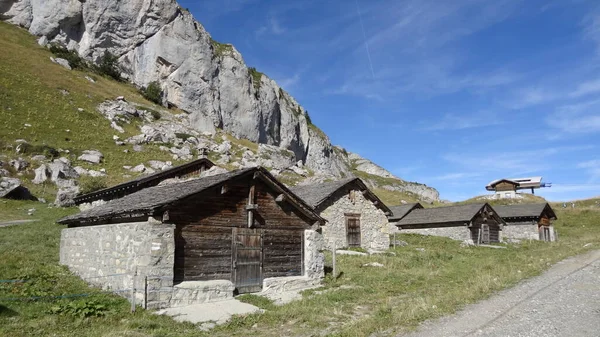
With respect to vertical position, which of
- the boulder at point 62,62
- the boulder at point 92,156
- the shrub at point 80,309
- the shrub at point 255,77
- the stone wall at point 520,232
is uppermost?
the shrub at point 255,77

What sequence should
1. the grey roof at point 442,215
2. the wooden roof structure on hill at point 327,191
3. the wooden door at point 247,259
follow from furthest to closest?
1. the grey roof at point 442,215
2. the wooden roof structure on hill at point 327,191
3. the wooden door at point 247,259

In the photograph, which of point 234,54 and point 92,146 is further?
point 234,54

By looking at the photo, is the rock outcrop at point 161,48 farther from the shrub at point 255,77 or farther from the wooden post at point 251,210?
the wooden post at point 251,210

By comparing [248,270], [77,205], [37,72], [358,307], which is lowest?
[358,307]

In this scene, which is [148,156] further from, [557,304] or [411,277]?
[557,304]

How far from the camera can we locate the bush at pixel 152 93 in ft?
268

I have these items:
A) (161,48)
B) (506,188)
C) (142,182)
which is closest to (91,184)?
(142,182)

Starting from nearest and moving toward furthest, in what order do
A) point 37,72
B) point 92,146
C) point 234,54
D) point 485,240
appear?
point 485,240 → point 92,146 → point 37,72 → point 234,54

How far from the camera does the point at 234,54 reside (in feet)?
353

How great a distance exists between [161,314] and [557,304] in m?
12.5

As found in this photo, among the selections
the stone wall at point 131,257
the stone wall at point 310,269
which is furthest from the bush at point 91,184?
the stone wall at point 310,269

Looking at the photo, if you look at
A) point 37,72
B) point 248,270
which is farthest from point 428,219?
point 37,72

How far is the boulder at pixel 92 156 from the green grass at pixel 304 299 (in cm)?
2205

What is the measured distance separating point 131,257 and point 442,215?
3819cm
